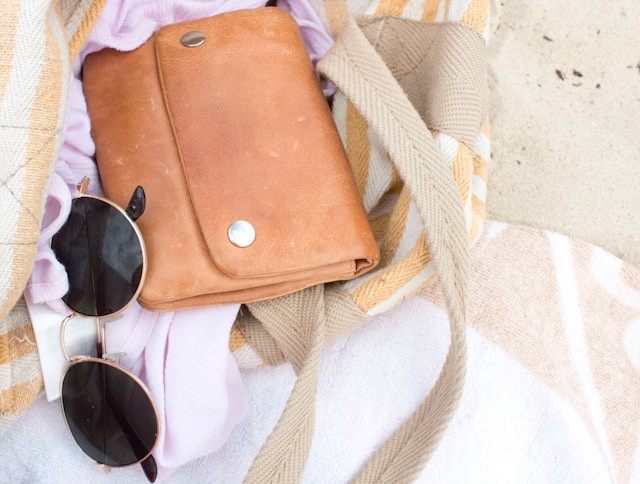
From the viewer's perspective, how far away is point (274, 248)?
1.77 feet

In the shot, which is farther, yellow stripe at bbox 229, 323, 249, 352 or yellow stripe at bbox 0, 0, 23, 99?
yellow stripe at bbox 229, 323, 249, 352

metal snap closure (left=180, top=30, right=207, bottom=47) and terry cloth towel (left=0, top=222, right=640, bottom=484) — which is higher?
metal snap closure (left=180, top=30, right=207, bottom=47)

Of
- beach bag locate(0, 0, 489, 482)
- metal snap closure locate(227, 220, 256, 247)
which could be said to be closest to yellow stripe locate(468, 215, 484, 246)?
beach bag locate(0, 0, 489, 482)

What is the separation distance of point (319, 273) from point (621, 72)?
50 centimetres

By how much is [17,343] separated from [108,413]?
3.6 inches

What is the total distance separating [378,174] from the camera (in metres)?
0.61

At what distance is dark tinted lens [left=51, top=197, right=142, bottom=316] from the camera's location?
0.55 m

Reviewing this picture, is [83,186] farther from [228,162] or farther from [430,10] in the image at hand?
[430,10]

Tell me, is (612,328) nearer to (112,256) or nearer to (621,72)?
(621,72)

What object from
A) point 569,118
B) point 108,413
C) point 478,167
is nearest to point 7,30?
point 108,413

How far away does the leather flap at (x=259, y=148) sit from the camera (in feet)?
1.78

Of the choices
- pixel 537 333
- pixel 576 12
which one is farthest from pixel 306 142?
pixel 576 12

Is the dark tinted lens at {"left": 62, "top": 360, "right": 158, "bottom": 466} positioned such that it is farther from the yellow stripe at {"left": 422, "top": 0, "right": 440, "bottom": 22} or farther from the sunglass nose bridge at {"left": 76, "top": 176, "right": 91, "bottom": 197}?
the yellow stripe at {"left": 422, "top": 0, "right": 440, "bottom": 22}

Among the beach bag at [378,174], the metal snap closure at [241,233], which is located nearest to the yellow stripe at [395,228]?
the beach bag at [378,174]
